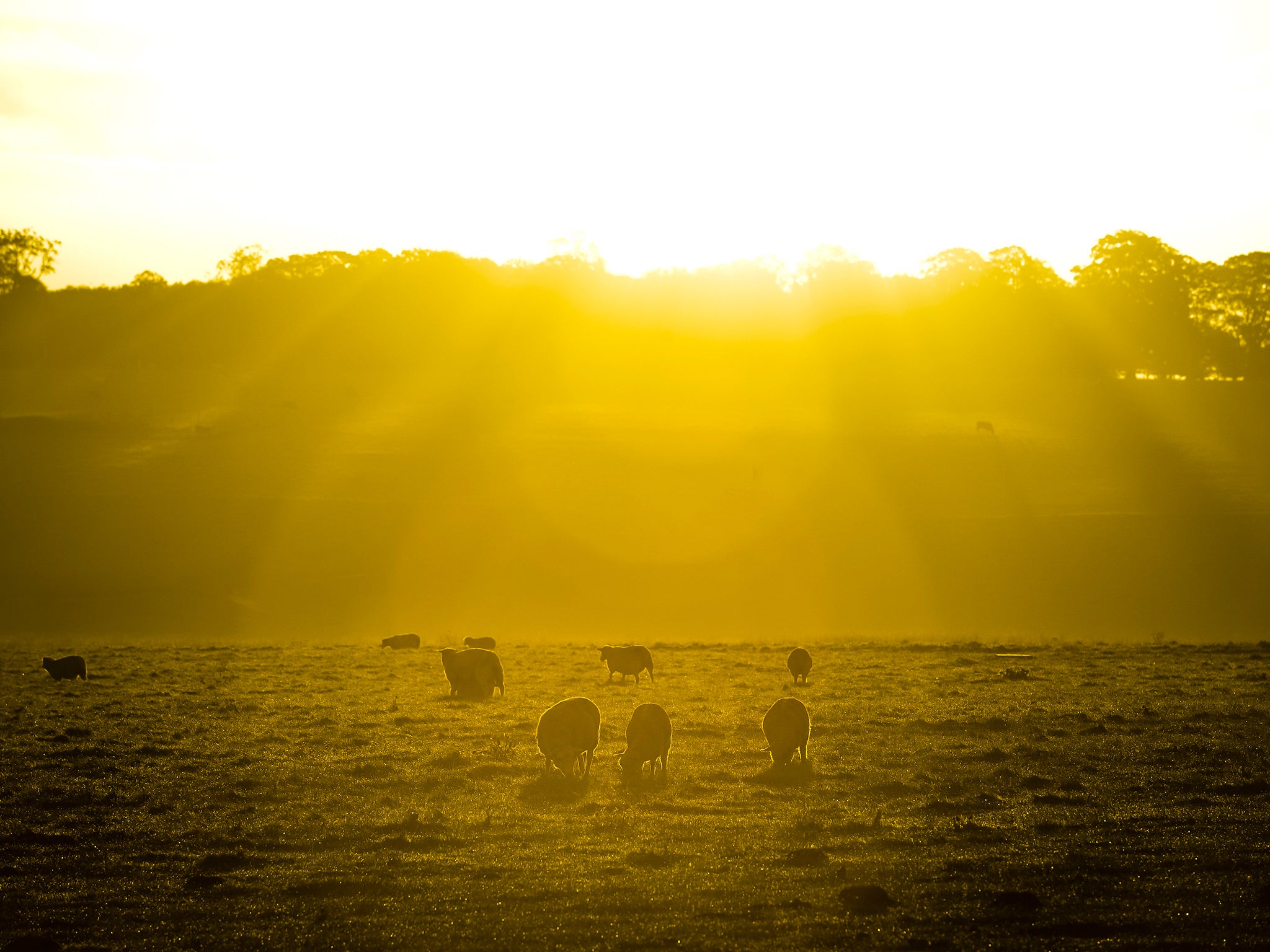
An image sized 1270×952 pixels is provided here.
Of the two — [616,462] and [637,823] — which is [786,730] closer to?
[637,823]

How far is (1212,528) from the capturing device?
58.2 m

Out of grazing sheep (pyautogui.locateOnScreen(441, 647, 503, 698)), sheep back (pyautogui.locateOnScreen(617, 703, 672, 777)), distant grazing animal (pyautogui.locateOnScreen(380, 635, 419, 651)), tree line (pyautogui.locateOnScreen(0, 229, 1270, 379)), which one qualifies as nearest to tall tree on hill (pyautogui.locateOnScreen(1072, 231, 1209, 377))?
tree line (pyautogui.locateOnScreen(0, 229, 1270, 379))

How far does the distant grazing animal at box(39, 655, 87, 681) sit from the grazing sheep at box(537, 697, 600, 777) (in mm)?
14695

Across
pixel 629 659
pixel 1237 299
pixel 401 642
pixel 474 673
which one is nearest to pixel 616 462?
pixel 401 642

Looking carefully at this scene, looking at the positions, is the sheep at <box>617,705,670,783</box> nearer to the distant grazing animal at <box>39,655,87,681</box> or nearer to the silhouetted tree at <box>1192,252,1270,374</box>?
the distant grazing animal at <box>39,655,87,681</box>

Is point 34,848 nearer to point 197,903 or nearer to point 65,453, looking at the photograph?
point 197,903

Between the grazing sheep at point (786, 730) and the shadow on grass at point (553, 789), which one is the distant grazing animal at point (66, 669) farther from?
the grazing sheep at point (786, 730)

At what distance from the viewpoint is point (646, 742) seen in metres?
14.6

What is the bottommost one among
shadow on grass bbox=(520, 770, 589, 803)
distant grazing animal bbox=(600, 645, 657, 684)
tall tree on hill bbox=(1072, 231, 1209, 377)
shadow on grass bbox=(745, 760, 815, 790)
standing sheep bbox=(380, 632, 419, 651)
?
shadow on grass bbox=(520, 770, 589, 803)

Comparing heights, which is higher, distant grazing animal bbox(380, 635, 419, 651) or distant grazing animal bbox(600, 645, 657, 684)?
distant grazing animal bbox(600, 645, 657, 684)

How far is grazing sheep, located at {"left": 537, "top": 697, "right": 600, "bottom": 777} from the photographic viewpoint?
14.7m

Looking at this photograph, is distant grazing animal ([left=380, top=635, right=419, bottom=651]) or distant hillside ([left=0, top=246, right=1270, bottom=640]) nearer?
distant grazing animal ([left=380, top=635, right=419, bottom=651])

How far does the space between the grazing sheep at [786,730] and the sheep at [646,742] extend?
143 centimetres

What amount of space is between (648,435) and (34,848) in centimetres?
6264
